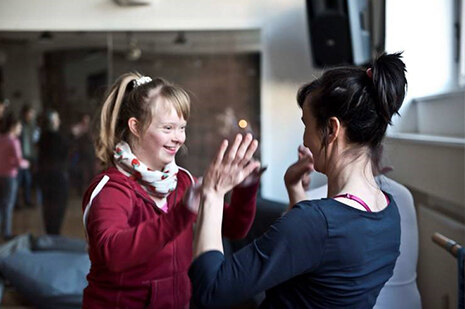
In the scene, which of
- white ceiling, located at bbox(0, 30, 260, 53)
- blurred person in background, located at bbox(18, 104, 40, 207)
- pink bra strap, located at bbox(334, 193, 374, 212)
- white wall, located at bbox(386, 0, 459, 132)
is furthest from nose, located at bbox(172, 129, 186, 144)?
blurred person in background, located at bbox(18, 104, 40, 207)

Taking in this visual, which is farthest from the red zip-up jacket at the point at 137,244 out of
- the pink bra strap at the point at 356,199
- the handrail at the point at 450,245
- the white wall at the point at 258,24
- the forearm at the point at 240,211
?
the white wall at the point at 258,24

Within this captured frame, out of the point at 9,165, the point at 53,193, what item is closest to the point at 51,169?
the point at 53,193

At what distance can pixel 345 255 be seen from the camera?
34.1 inches

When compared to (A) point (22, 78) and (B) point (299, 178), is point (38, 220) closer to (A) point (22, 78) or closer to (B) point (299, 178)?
(A) point (22, 78)

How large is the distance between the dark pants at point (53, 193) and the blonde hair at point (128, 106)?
10.1 ft

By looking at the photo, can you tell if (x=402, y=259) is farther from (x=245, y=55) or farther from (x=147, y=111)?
(x=245, y=55)

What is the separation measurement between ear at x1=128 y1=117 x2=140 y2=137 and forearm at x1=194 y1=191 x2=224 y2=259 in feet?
0.90

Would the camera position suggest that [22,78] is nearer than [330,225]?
No

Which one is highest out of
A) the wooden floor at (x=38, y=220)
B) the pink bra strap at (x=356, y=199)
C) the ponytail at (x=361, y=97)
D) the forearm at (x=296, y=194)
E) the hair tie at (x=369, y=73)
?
the hair tie at (x=369, y=73)

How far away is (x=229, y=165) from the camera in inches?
33.2

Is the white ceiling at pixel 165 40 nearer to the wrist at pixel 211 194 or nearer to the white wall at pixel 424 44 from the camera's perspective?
the white wall at pixel 424 44

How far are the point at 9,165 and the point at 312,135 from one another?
12.0 feet

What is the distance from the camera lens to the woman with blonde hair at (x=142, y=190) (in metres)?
1.02

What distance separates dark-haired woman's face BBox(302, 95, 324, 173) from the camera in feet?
3.10
